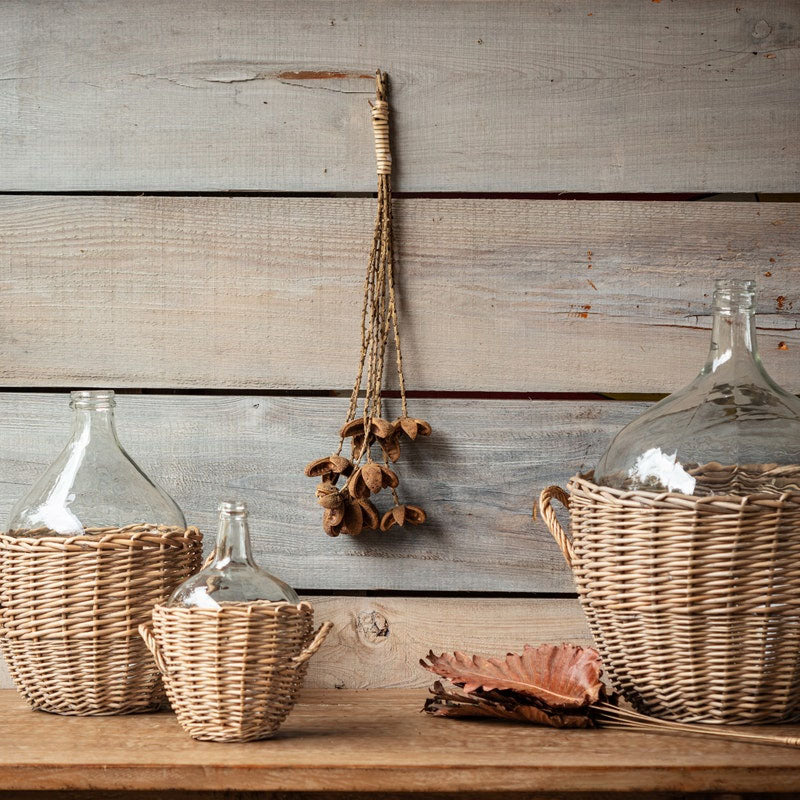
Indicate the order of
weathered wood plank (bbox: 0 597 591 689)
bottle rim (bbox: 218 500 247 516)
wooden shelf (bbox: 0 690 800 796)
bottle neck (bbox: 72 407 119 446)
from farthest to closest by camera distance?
1. weathered wood plank (bbox: 0 597 591 689)
2. bottle neck (bbox: 72 407 119 446)
3. bottle rim (bbox: 218 500 247 516)
4. wooden shelf (bbox: 0 690 800 796)

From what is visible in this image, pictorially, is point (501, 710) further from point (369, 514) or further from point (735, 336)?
point (735, 336)

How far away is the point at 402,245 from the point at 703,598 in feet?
1.57

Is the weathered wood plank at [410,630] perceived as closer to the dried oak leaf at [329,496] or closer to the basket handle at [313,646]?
the dried oak leaf at [329,496]

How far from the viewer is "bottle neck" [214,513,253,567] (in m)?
0.78

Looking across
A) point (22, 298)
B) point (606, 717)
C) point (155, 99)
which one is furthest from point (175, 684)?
point (155, 99)

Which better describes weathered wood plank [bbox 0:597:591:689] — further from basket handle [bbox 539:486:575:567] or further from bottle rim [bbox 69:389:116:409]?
bottle rim [bbox 69:389:116:409]

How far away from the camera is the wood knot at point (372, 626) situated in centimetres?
98

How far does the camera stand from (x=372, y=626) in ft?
3.23

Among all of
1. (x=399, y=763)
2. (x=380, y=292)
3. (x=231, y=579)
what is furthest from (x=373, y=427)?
(x=399, y=763)

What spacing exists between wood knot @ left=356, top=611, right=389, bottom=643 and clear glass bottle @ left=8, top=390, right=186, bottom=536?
0.23 m

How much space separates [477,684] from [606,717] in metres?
0.11

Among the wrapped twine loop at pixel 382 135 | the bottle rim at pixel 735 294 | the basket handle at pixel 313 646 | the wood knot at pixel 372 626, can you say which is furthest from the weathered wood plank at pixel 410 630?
the wrapped twine loop at pixel 382 135

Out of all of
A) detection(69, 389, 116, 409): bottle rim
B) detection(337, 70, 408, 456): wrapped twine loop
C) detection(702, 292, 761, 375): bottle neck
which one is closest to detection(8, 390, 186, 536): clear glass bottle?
detection(69, 389, 116, 409): bottle rim

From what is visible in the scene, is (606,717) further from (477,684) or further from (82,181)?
(82,181)
